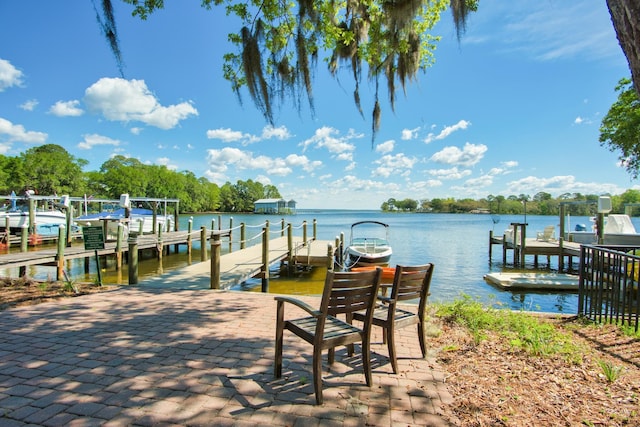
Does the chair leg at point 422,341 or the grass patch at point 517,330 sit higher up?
the chair leg at point 422,341

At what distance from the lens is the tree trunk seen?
1899 millimetres

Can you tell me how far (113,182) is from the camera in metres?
59.7

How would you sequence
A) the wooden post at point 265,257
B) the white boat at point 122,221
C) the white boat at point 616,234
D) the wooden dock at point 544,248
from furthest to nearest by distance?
the white boat at point 122,221
the wooden dock at point 544,248
the white boat at point 616,234
the wooden post at point 265,257

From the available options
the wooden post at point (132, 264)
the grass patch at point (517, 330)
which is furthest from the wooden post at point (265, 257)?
the grass patch at point (517, 330)

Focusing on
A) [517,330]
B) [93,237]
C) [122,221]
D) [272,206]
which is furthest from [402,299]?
[272,206]

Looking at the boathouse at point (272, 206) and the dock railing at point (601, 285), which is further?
the boathouse at point (272, 206)

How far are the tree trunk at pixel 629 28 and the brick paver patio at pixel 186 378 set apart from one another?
2546mm

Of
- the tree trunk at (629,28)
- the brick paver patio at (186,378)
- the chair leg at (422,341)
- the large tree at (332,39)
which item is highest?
the large tree at (332,39)

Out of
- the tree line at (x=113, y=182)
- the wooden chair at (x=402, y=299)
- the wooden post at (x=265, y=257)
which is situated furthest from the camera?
the tree line at (x=113, y=182)

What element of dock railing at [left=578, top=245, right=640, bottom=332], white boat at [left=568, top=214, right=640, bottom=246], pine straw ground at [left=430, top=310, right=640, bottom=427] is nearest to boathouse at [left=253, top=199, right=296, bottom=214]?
white boat at [left=568, top=214, right=640, bottom=246]

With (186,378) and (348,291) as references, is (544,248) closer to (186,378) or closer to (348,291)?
(348,291)

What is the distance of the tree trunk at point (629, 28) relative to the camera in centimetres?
190

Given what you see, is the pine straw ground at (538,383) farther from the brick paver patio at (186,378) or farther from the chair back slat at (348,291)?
the chair back slat at (348,291)

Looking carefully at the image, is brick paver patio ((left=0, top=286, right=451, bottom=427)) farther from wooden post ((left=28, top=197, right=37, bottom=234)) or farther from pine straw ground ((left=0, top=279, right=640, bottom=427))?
wooden post ((left=28, top=197, right=37, bottom=234))
